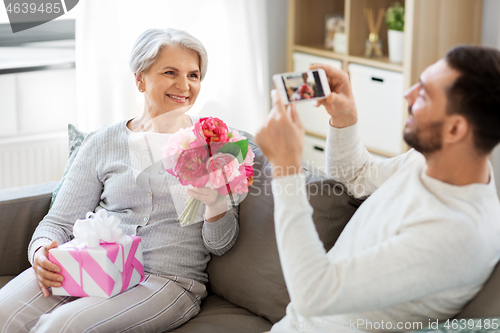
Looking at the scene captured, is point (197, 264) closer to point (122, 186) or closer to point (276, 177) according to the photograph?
point (122, 186)

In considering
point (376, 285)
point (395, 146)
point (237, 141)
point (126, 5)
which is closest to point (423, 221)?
point (376, 285)

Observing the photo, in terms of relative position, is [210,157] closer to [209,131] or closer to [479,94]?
[209,131]

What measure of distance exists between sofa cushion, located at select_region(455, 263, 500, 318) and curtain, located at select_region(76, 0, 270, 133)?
2.28m

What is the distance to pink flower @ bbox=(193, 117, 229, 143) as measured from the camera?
146cm

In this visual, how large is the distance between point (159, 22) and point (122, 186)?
1.57m

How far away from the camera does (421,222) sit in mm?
1049

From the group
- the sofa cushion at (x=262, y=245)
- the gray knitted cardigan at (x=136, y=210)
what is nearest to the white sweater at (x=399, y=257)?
the sofa cushion at (x=262, y=245)

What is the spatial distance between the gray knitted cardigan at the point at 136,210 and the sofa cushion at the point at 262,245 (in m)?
0.04

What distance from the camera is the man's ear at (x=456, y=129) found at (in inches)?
40.9

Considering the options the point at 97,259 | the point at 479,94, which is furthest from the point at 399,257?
the point at 97,259

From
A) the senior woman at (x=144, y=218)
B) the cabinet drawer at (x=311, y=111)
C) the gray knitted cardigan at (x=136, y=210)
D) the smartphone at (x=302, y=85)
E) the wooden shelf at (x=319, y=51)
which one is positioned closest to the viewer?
the smartphone at (x=302, y=85)

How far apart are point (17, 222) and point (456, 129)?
4.94 ft

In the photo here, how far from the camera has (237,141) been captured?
4.94 ft

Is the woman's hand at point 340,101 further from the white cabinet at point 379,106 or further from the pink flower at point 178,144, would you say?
the white cabinet at point 379,106
